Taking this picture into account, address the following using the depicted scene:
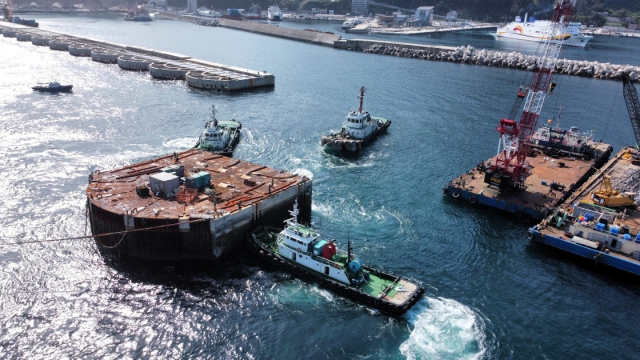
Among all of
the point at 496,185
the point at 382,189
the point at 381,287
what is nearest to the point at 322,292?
the point at 381,287

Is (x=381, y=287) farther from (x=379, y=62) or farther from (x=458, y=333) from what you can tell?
(x=379, y=62)

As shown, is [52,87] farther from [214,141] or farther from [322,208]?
[322,208]

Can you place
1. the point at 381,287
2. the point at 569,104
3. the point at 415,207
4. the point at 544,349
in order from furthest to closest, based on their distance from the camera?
the point at 569,104 → the point at 415,207 → the point at 381,287 → the point at 544,349

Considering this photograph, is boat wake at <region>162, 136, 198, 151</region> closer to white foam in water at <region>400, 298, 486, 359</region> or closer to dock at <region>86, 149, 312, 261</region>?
dock at <region>86, 149, 312, 261</region>

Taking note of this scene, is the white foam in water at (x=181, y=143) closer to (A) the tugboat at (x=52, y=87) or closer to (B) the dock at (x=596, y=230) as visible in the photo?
→ (A) the tugboat at (x=52, y=87)

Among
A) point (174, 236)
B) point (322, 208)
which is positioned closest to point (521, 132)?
point (322, 208)
